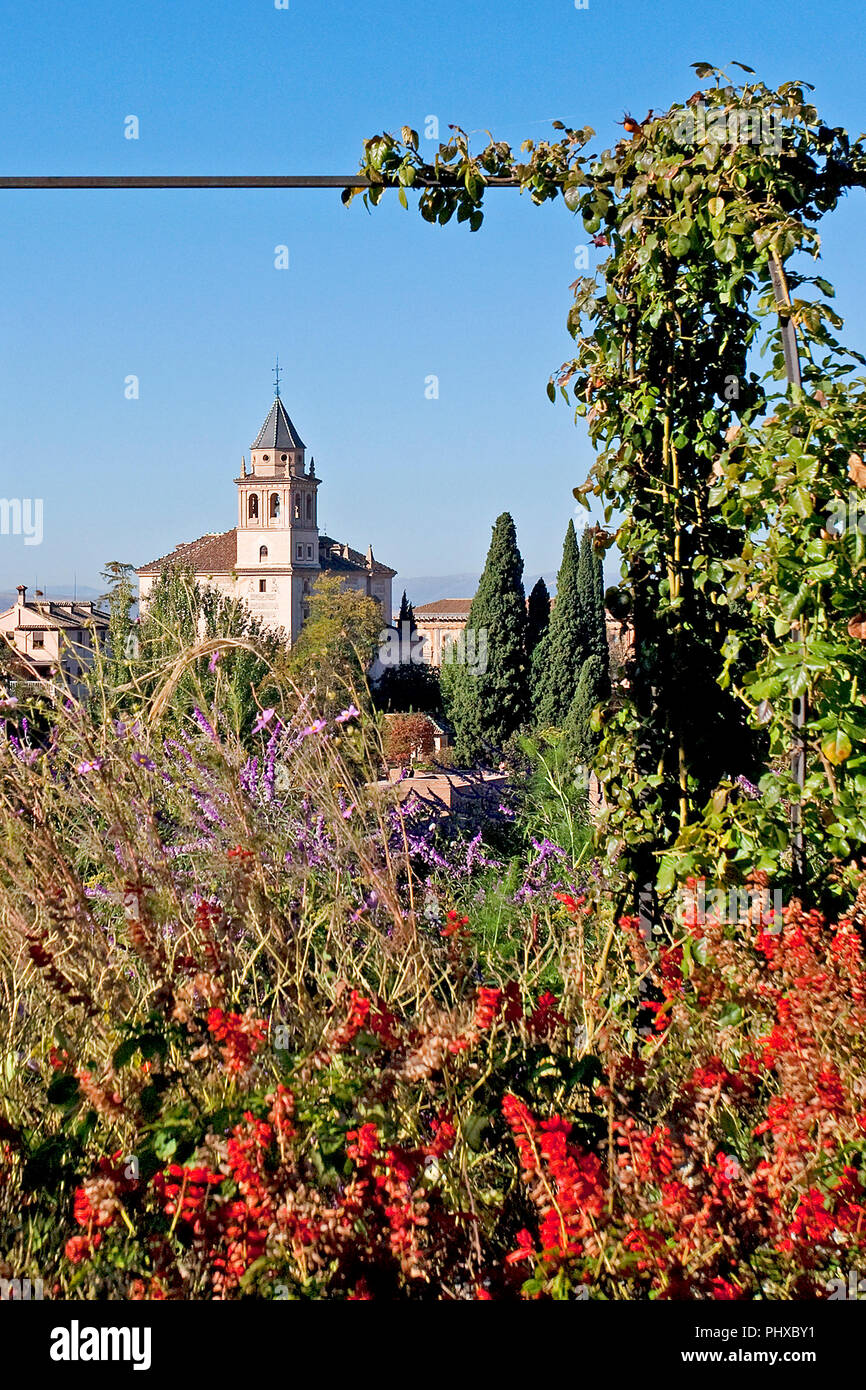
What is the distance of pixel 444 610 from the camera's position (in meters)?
65.6

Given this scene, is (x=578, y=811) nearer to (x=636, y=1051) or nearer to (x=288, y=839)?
(x=288, y=839)

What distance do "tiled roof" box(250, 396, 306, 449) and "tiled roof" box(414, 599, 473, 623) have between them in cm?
1667

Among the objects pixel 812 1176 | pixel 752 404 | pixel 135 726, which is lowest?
pixel 812 1176

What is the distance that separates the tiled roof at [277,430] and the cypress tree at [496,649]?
4962cm

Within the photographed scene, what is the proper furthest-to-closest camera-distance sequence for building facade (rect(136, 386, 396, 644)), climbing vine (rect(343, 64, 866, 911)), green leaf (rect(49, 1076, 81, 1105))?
building facade (rect(136, 386, 396, 644)) → climbing vine (rect(343, 64, 866, 911)) → green leaf (rect(49, 1076, 81, 1105))

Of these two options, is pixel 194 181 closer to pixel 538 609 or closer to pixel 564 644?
pixel 564 644

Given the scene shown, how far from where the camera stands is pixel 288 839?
9.94 feet

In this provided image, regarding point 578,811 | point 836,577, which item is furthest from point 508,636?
point 836,577

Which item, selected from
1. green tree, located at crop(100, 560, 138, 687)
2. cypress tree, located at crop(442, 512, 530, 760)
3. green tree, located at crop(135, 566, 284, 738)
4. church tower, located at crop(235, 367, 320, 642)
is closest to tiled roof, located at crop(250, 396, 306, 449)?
church tower, located at crop(235, 367, 320, 642)

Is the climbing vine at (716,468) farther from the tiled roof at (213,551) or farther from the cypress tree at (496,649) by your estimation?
the tiled roof at (213,551)

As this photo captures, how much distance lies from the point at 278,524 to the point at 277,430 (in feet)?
25.5

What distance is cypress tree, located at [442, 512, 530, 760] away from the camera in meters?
28.0

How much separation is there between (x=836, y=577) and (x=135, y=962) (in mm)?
1718

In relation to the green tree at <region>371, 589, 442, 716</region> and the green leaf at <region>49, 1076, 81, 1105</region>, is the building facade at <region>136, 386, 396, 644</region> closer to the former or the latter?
the green tree at <region>371, 589, 442, 716</region>
